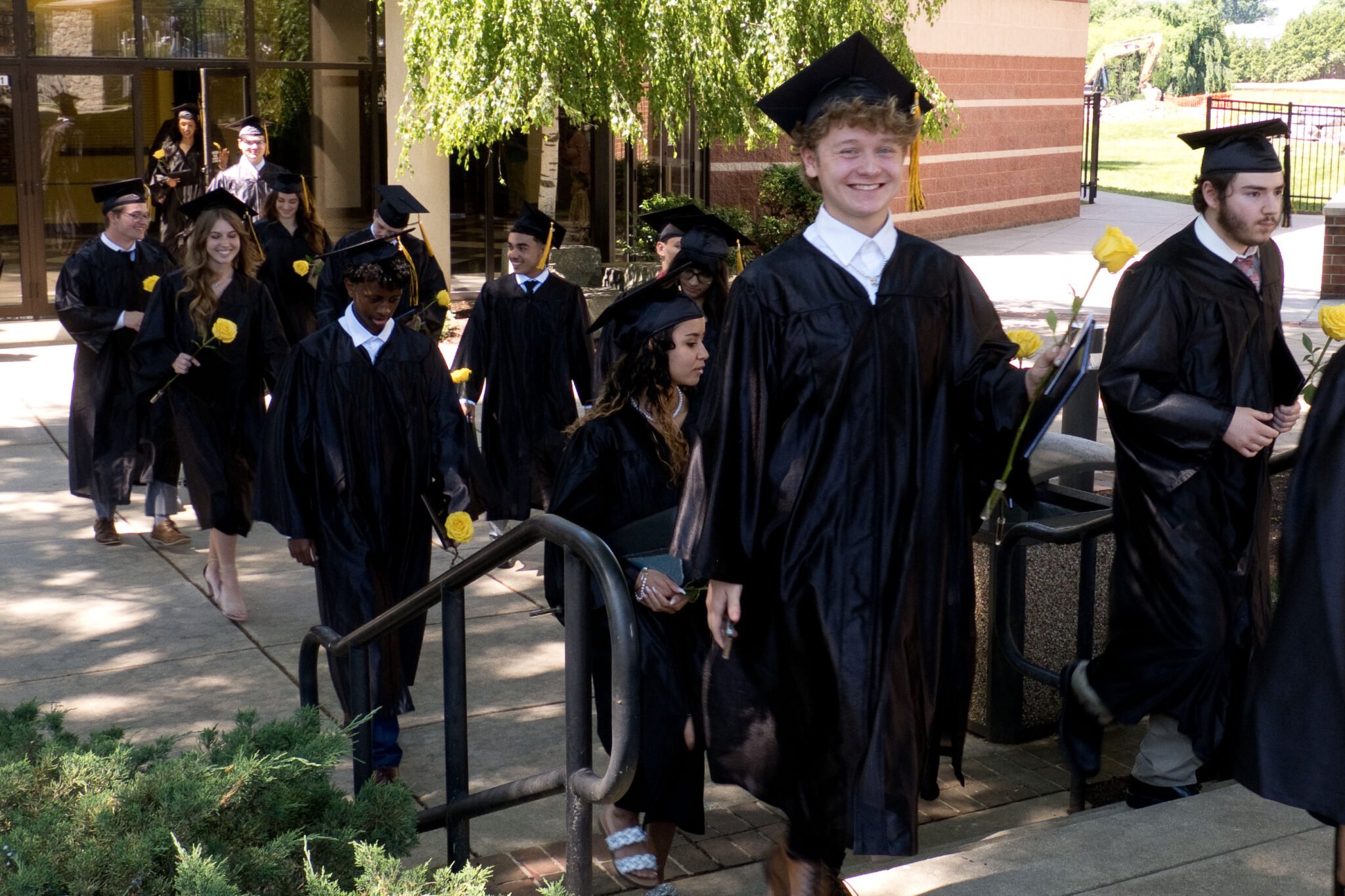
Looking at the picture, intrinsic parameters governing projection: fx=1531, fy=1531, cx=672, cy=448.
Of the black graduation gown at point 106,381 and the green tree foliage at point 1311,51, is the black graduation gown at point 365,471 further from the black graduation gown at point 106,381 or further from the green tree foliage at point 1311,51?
the green tree foliage at point 1311,51

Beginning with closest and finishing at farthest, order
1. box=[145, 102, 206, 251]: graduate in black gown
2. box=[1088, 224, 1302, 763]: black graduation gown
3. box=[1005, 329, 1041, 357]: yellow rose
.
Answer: box=[1005, 329, 1041, 357]: yellow rose
box=[1088, 224, 1302, 763]: black graduation gown
box=[145, 102, 206, 251]: graduate in black gown

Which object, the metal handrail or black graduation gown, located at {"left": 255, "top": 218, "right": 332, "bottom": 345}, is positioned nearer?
the metal handrail

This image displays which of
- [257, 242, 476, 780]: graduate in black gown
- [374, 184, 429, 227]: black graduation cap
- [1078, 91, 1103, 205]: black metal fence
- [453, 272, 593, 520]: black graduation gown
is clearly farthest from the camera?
Answer: [1078, 91, 1103, 205]: black metal fence

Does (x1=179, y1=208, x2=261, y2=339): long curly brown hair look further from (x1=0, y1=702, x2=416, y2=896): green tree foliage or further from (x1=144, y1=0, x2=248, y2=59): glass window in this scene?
(x1=144, y1=0, x2=248, y2=59): glass window

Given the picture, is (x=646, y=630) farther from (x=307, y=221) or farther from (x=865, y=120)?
(x=307, y=221)

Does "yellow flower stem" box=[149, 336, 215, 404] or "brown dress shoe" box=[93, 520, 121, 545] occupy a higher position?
"yellow flower stem" box=[149, 336, 215, 404]

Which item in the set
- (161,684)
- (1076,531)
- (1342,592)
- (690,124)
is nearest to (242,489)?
(161,684)

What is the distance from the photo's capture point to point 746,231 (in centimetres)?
1705

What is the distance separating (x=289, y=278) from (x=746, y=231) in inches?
341

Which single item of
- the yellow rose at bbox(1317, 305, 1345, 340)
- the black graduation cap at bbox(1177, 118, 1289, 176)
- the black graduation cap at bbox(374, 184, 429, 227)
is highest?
the black graduation cap at bbox(1177, 118, 1289, 176)

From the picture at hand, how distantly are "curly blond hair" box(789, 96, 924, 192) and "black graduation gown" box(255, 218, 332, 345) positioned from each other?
617cm

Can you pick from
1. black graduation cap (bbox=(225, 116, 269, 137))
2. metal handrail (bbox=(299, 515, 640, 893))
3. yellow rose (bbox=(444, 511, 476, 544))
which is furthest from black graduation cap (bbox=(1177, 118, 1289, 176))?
black graduation cap (bbox=(225, 116, 269, 137))

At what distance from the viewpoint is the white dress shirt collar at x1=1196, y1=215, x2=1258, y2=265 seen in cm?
431

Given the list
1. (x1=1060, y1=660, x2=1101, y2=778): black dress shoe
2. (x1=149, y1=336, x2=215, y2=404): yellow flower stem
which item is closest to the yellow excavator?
(x1=149, y1=336, x2=215, y2=404): yellow flower stem
